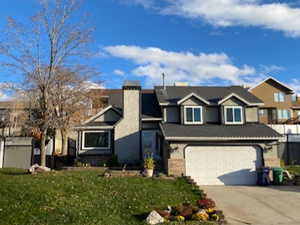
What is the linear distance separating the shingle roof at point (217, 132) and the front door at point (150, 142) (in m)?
1.49

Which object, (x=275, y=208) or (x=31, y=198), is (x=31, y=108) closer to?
(x=31, y=198)

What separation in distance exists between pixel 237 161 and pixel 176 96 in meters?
7.59

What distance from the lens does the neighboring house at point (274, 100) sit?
139ft

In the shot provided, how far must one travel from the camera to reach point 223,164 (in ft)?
58.3

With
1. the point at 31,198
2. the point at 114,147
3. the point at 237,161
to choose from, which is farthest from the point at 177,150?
the point at 31,198

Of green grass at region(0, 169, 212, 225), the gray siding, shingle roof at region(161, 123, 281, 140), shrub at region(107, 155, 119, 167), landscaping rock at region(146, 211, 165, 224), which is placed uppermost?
the gray siding

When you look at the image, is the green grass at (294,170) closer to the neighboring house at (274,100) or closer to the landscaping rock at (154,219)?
the landscaping rock at (154,219)

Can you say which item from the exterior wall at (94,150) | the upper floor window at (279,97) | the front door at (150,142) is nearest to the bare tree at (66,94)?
the exterior wall at (94,150)

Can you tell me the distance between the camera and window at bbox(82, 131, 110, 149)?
21625mm

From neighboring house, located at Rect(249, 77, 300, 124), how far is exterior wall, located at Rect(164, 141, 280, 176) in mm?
25840

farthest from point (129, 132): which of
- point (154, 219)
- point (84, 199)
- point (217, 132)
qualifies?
point (154, 219)

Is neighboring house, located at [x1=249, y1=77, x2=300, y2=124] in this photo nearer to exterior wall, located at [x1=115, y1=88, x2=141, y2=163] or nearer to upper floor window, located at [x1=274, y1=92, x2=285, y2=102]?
upper floor window, located at [x1=274, y1=92, x2=285, y2=102]

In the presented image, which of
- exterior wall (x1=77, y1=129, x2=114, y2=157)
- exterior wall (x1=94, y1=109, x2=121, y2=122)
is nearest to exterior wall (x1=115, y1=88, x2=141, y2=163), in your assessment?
exterior wall (x1=77, y1=129, x2=114, y2=157)

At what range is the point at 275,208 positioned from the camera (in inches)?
430
